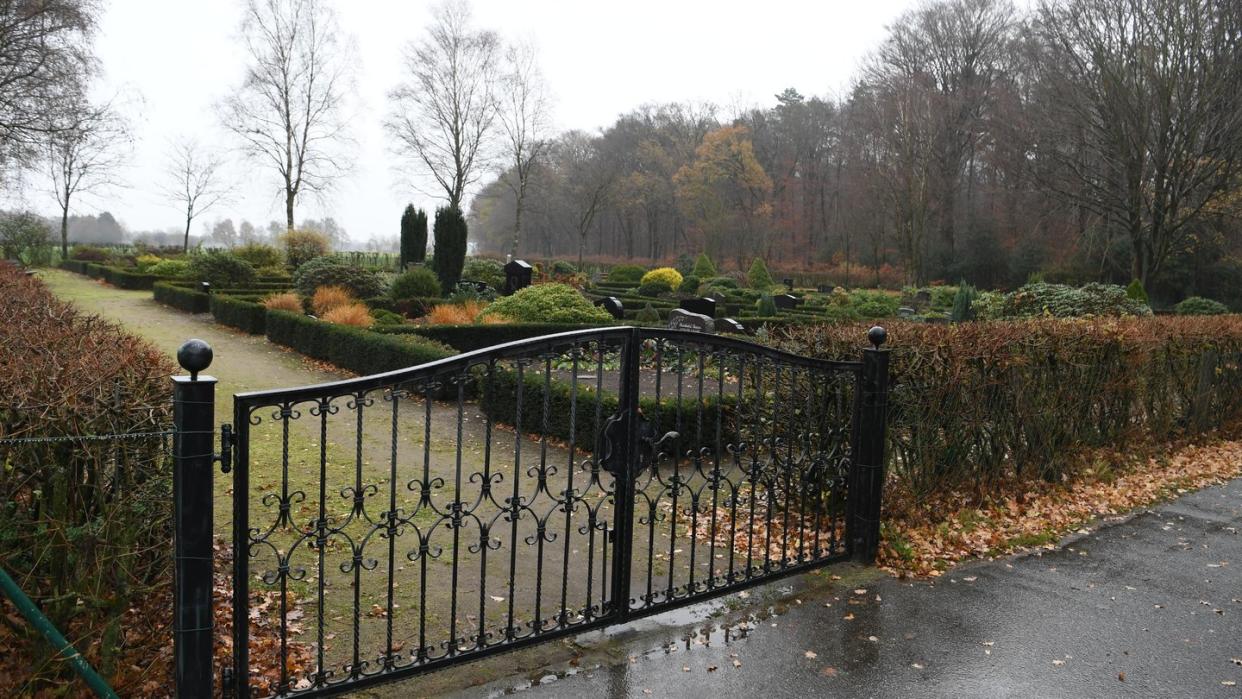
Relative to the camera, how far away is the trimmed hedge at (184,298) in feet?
70.4

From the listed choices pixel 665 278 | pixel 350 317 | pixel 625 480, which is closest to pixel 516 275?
pixel 665 278

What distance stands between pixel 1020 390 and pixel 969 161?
3962cm

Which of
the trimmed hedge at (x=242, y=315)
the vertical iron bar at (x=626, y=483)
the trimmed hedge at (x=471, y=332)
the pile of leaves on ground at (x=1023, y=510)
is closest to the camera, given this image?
the vertical iron bar at (x=626, y=483)

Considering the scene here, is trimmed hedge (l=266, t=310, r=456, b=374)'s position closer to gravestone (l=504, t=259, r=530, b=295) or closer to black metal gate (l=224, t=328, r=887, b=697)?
black metal gate (l=224, t=328, r=887, b=697)

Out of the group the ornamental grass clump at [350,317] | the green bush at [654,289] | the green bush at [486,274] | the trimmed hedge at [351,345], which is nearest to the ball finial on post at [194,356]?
the trimmed hedge at [351,345]

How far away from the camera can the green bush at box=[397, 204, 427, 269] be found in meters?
29.3

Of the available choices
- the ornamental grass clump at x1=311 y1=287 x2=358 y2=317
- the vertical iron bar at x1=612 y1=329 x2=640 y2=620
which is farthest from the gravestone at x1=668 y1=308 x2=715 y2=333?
the vertical iron bar at x1=612 y1=329 x2=640 y2=620

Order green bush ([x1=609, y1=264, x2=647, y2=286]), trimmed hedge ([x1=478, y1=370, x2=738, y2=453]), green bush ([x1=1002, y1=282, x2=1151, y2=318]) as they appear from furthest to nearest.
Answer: green bush ([x1=609, y1=264, x2=647, y2=286]) → green bush ([x1=1002, y1=282, x2=1151, y2=318]) → trimmed hedge ([x1=478, y1=370, x2=738, y2=453])

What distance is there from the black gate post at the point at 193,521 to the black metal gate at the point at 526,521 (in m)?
0.14

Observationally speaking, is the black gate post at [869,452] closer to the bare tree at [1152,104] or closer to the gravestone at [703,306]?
the gravestone at [703,306]

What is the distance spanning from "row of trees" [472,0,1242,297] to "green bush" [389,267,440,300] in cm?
1849

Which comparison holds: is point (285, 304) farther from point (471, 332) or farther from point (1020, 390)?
point (1020, 390)

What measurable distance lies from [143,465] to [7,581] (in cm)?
74

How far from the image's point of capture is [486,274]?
91.4ft
